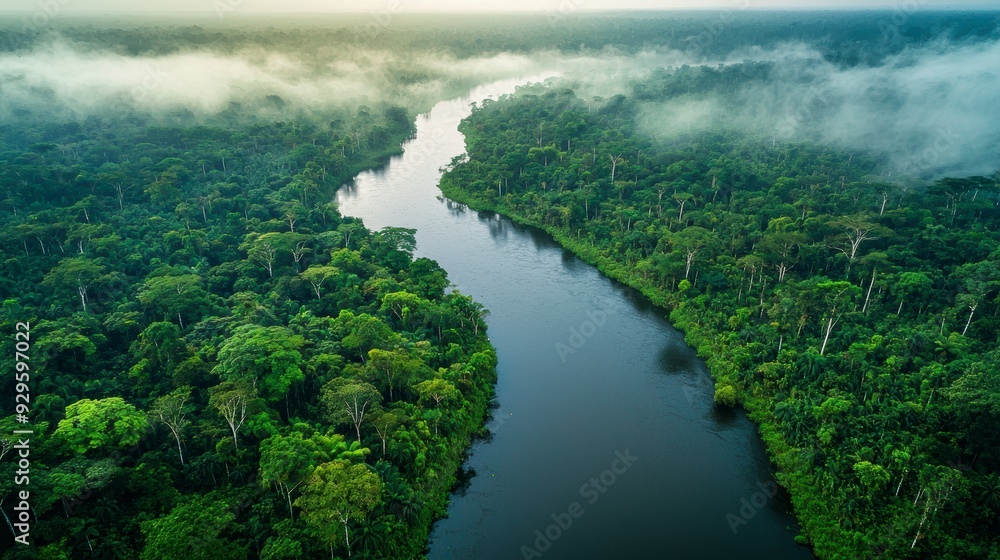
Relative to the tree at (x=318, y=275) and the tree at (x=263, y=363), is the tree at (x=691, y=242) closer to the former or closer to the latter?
the tree at (x=318, y=275)

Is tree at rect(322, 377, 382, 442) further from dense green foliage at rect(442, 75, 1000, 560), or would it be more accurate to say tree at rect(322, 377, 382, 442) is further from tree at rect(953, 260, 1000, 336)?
tree at rect(953, 260, 1000, 336)

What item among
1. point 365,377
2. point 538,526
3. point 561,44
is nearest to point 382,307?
point 365,377

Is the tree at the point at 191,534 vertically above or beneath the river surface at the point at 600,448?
above

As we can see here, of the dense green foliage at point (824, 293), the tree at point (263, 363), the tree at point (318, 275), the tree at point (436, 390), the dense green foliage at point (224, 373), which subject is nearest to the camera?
the dense green foliage at point (224, 373)

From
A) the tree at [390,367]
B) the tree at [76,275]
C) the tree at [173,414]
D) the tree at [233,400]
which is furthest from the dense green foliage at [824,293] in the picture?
the tree at [76,275]

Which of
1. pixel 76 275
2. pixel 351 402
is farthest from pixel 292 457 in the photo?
pixel 76 275

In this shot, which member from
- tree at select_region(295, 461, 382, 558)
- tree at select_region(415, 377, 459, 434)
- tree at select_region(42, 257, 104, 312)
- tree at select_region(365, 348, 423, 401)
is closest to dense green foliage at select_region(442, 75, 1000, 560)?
tree at select_region(415, 377, 459, 434)
